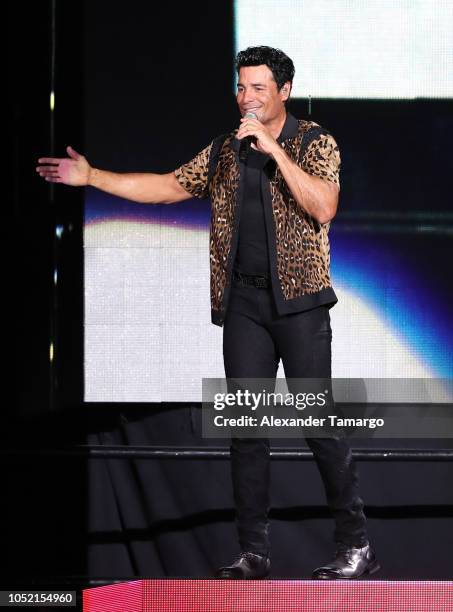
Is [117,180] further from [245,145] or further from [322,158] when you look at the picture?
[322,158]

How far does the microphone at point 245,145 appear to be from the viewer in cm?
311

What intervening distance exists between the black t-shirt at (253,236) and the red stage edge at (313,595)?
2.77ft

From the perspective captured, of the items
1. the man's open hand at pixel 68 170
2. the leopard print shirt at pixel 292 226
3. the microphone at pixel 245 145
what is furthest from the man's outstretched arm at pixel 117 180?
the microphone at pixel 245 145

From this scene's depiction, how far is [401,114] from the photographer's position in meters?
3.71

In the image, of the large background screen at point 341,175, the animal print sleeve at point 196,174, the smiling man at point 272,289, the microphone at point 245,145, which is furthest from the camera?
the large background screen at point 341,175

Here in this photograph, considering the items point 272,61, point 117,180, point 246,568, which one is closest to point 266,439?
point 246,568

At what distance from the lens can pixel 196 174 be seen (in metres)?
3.44

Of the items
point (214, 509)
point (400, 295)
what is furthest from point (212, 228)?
point (214, 509)

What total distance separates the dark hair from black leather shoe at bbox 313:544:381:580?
127 centimetres

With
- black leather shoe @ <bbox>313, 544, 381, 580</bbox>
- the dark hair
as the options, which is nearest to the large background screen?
the dark hair

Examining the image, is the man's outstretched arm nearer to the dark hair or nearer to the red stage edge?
the dark hair

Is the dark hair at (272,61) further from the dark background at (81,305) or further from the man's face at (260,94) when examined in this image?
the dark background at (81,305)

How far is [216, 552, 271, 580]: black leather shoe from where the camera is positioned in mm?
3227

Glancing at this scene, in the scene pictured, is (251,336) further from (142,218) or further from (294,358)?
(142,218)
